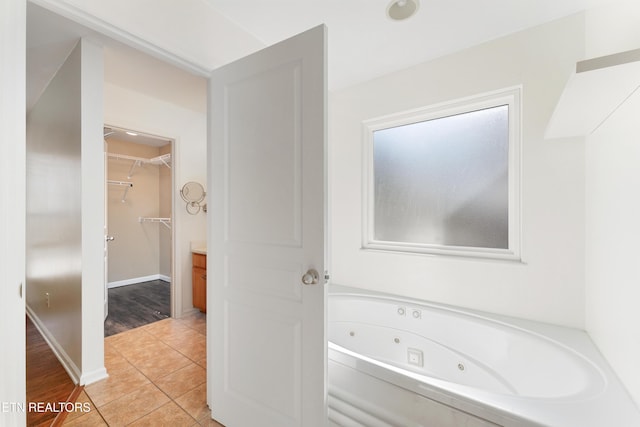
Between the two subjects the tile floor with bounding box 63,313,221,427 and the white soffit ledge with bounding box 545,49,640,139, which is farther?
the tile floor with bounding box 63,313,221,427

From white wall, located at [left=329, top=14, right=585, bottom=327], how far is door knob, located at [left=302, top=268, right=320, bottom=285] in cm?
138

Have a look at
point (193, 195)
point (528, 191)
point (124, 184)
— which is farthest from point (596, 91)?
point (124, 184)

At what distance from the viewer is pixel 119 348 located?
235cm

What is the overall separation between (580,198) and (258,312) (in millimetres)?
2005

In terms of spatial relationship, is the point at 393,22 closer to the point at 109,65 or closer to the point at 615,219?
the point at 615,219

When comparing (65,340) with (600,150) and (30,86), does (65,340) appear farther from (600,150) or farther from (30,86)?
(600,150)

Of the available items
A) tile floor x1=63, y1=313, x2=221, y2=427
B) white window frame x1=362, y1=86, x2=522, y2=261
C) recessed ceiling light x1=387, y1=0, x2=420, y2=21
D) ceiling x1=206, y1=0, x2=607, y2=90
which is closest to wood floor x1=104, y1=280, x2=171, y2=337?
tile floor x1=63, y1=313, x2=221, y2=427

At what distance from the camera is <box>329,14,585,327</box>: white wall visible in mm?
1699

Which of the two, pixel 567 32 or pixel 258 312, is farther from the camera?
Answer: pixel 567 32

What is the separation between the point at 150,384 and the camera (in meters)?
1.85

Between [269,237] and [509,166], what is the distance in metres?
1.75

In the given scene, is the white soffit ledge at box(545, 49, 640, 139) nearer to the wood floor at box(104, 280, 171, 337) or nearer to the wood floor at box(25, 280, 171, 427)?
the wood floor at box(25, 280, 171, 427)

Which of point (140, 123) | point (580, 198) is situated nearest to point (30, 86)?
point (140, 123)
